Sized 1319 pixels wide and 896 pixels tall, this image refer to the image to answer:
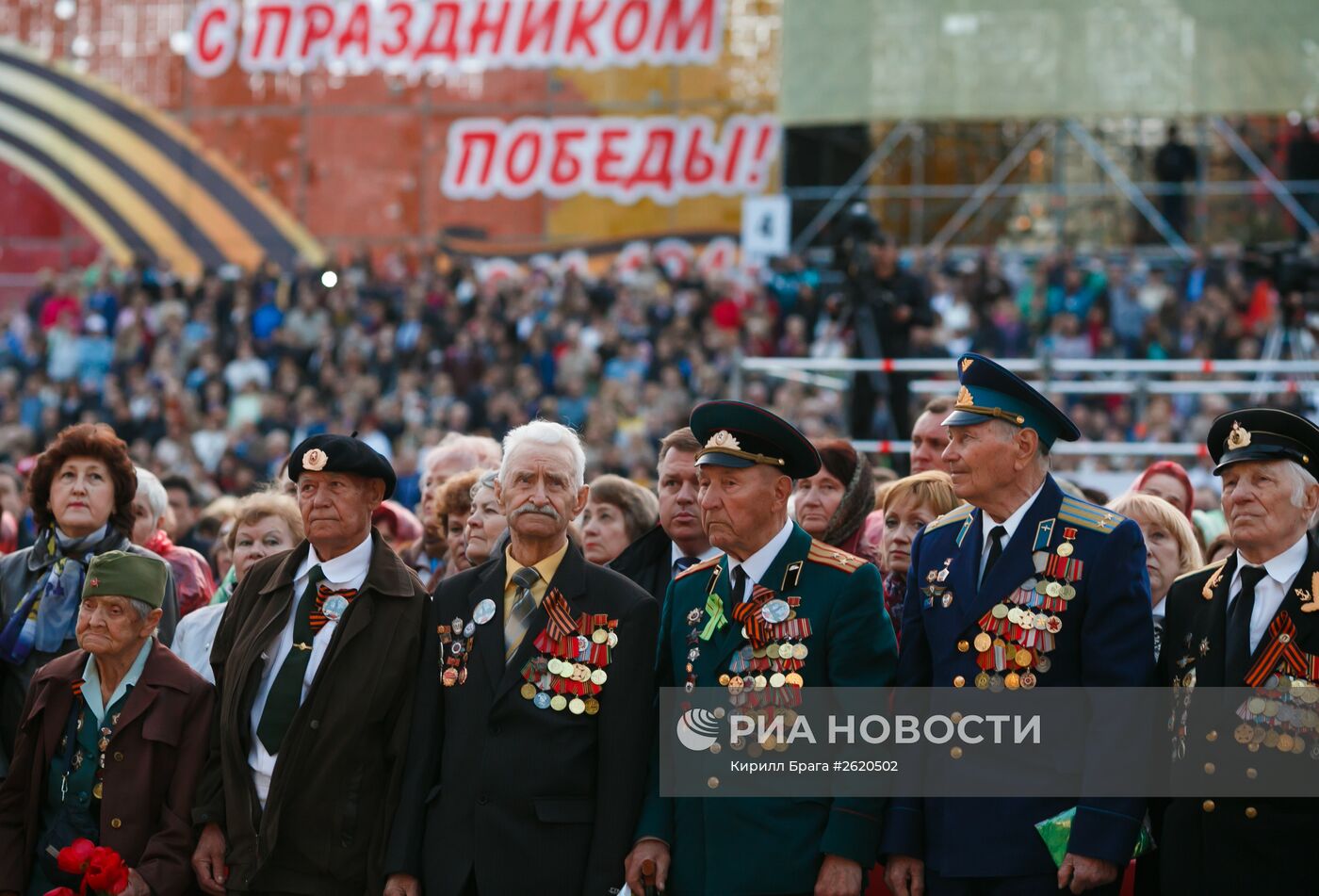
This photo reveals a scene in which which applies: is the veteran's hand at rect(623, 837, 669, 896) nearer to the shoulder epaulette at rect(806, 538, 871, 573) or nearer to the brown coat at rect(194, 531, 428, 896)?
the brown coat at rect(194, 531, 428, 896)

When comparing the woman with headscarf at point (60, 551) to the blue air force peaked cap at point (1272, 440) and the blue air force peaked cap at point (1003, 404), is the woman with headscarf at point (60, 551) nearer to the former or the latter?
the blue air force peaked cap at point (1003, 404)

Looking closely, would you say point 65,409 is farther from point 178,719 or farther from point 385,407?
point 178,719

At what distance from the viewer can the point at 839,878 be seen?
420 centimetres

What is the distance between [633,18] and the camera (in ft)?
76.9

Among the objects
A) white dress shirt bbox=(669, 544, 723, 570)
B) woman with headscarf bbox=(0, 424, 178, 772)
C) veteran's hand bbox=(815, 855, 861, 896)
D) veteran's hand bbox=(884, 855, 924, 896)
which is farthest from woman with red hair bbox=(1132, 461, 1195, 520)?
woman with headscarf bbox=(0, 424, 178, 772)

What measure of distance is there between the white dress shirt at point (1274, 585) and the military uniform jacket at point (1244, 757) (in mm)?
19

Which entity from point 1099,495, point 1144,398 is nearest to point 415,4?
point 1144,398

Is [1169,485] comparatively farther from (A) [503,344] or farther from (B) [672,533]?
(A) [503,344]

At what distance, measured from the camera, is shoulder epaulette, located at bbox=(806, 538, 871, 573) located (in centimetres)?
449

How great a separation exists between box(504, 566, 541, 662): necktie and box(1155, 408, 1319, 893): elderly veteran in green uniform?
159 cm

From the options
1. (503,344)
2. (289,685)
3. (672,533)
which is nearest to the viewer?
(289,685)

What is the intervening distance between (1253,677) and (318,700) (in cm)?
234

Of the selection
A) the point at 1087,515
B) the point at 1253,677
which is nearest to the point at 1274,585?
the point at 1253,677

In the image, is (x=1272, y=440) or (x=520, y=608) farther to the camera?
(x=520, y=608)
